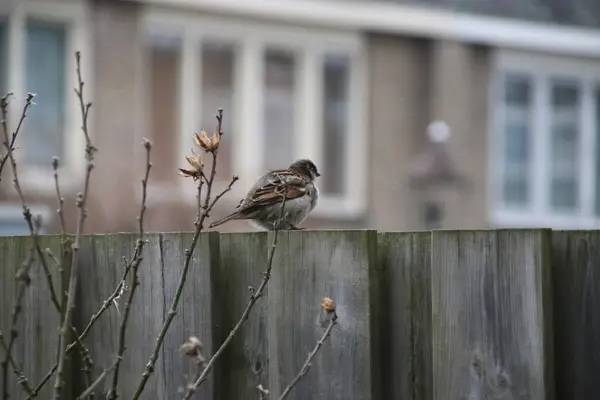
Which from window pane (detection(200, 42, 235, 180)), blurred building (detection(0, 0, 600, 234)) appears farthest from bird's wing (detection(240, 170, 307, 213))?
window pane (detection(200, 42, 235, 180))

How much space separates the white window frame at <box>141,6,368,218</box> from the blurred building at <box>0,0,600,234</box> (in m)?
0.02

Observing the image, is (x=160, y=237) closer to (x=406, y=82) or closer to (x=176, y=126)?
(x=176, y=126)

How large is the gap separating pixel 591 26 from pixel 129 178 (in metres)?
8.25

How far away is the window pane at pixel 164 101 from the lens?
15.3 meters

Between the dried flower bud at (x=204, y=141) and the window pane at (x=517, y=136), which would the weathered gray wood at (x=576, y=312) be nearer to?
the dried flower bud at (x=204, y=141)

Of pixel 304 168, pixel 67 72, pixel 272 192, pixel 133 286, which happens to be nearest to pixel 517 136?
pixel 67 72

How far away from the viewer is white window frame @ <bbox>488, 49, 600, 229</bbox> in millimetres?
17516

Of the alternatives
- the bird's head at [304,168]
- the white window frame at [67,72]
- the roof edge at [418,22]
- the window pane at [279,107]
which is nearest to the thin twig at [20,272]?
the bird's head at [304,168]

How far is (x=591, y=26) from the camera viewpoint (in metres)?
18.0

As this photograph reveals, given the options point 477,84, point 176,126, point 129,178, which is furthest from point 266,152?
point 477,84

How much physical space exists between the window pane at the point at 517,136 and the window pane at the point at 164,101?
5516 mm

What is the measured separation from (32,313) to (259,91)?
1312 cm

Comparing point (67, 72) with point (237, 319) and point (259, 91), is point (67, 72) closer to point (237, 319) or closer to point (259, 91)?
point (259, 91)

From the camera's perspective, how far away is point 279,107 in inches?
643
